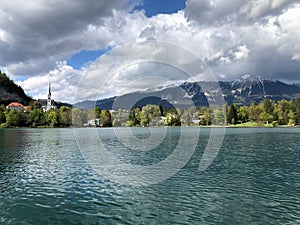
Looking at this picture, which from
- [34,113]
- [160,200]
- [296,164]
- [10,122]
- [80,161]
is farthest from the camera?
[34,113]

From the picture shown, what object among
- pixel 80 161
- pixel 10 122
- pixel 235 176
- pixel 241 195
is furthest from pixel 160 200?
pixel 10 122

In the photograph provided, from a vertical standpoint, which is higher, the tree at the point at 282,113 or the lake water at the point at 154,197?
the tree at the point at 282,113

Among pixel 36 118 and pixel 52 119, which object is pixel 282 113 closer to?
pixel 52 119

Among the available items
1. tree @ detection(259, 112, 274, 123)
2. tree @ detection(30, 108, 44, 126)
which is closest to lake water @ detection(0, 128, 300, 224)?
tree @ detection(30, 108, 44, 126)

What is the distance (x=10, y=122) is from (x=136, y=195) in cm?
18736

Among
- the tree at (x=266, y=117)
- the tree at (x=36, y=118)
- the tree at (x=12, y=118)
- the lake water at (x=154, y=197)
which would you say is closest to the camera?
the lake water at (x=154, y=197)

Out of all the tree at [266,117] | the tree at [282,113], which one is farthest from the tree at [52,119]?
the tree at [282,113]

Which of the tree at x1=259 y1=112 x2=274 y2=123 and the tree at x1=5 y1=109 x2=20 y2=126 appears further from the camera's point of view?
the tree at x1=259 y1=112 x2=274 y2=123

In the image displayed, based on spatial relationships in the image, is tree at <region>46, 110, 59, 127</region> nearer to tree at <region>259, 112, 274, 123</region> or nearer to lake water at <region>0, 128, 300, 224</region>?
tree at <region>259, 112, 274, 123</region>

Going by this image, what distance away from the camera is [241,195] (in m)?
20.1

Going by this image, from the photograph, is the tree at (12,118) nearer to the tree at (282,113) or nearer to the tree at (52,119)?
the tree at (52,119)

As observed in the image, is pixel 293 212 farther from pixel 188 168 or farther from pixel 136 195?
pixel 188 168

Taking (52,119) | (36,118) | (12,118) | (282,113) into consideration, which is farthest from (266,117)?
(12,118)

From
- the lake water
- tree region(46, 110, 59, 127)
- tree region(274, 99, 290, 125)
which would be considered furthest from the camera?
tree region(46, 110, 59, 127)
